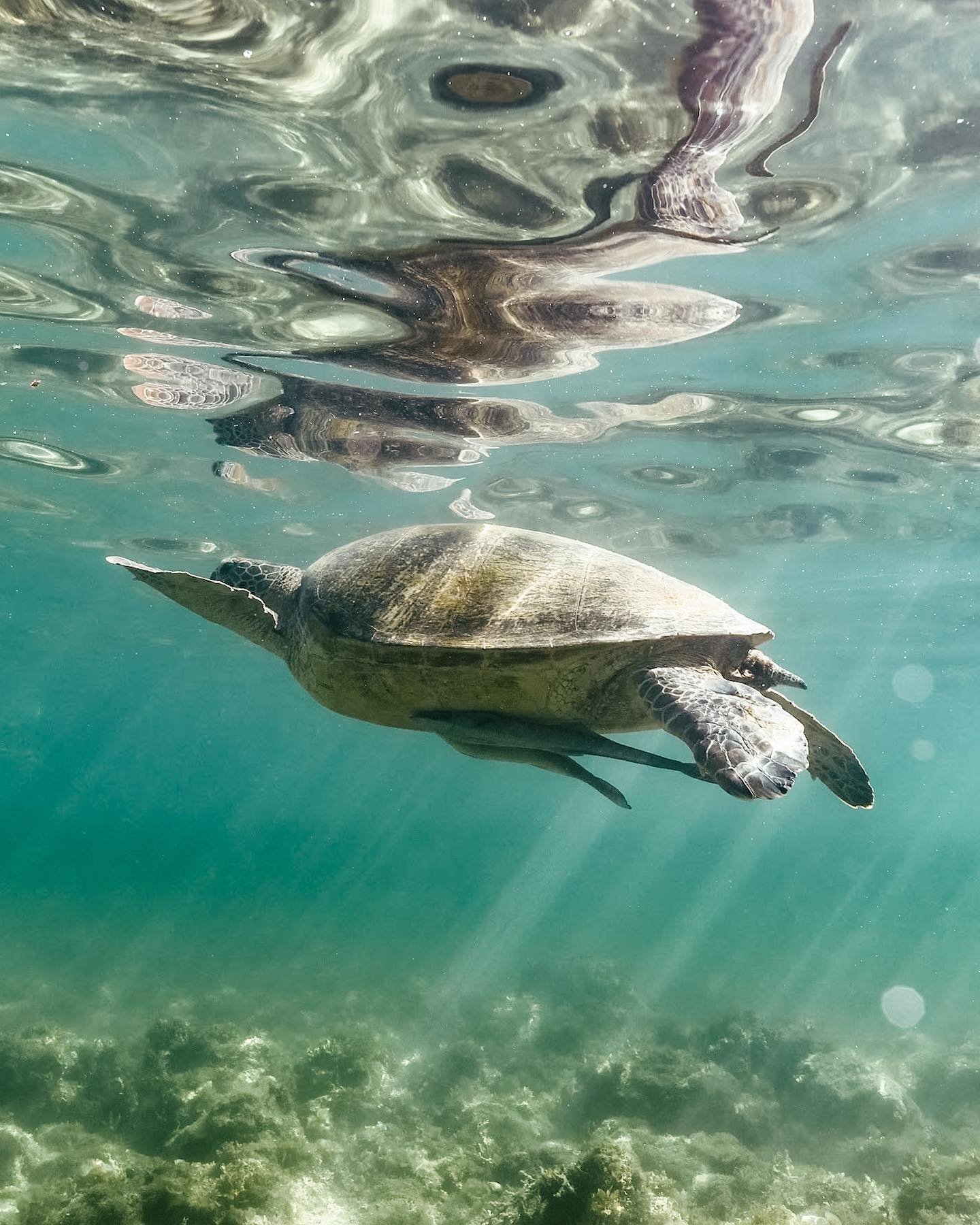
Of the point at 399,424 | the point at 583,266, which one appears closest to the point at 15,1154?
the point at 399,424

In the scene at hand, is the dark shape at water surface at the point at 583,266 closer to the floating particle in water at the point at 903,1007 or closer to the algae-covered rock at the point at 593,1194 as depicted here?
the algae-covered rock at the point at 593,1194

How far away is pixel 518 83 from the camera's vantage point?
573 cm

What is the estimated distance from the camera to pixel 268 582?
22.5 feet

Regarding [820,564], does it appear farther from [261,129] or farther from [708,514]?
[261,129]

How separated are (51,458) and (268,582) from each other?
514 inches

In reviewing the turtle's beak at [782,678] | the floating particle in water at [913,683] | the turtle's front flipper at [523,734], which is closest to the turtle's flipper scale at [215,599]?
the turtle's front flipper at [523,734]

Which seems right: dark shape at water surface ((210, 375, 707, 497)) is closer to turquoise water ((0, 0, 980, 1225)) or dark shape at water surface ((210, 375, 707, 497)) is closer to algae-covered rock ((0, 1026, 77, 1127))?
turquoise water ((0, 0, 980, 1225))

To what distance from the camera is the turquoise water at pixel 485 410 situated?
5859mm

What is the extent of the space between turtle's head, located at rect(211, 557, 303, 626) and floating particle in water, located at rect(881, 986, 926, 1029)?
1099 inches

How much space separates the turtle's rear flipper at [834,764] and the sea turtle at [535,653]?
13 mm

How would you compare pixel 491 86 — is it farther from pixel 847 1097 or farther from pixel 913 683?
pixel 913 683

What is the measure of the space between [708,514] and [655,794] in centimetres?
7909

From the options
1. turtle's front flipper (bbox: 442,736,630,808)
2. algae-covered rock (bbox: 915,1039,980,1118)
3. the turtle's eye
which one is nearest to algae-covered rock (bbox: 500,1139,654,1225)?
turtle's front flipper (bbox: 442,736,630,808)

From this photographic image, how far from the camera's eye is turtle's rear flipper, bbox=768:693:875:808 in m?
6.11
